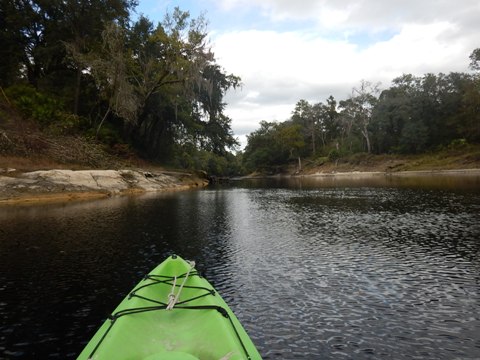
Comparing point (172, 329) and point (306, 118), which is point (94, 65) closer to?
point (172, 329)

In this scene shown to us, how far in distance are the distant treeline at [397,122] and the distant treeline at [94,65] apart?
5944 cm

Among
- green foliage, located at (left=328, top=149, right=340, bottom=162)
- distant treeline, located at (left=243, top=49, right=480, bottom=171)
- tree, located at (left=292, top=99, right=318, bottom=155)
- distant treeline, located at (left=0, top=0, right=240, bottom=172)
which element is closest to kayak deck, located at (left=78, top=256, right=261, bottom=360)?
distant treeline, located at (left=0, top=0, right=240, bottom=172)

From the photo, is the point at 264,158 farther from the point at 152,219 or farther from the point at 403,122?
the point at 152,219

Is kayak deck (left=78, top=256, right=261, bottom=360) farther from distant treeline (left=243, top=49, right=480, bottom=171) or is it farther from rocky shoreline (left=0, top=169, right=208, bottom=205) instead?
distant treeline (left=243, top=49, right=480, bottom=171)

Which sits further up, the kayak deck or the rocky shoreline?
the rocky shoreline

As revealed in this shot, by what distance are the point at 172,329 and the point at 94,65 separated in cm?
4568

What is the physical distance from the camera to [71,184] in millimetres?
38062

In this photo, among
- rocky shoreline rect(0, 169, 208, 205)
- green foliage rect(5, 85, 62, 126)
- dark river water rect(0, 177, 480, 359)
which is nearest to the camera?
dark river water rect(0, 177, 480, 359)

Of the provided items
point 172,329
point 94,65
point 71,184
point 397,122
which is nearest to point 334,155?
point 397,122

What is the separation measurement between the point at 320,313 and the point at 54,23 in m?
54.6

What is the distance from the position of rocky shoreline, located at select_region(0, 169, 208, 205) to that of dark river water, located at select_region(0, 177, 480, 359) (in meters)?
8.91

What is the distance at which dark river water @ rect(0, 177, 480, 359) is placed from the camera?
26.9 ft

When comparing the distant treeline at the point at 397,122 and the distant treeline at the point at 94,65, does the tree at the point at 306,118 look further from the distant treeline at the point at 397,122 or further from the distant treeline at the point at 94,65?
the distant treeline at the point at 94,65

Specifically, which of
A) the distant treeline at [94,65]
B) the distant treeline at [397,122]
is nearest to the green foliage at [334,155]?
the distant treeline at [397,122]
